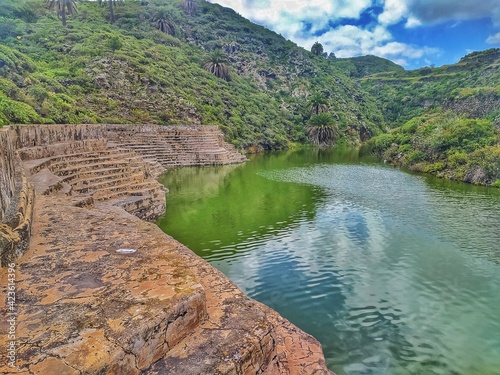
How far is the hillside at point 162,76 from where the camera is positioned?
102 feet

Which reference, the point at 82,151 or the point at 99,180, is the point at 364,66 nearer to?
the point at 82,151

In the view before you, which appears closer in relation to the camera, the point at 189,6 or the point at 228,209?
the point at 228,209

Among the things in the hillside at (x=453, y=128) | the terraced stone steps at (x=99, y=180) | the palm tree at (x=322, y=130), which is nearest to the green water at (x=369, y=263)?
the terraced stone steps at (x=99, y=180)

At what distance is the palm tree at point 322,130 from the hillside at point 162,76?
3.18 metres

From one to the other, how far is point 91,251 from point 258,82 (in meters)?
76.5

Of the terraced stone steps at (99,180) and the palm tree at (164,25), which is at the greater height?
the palm tree at (164,25)

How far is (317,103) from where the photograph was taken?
229 feet

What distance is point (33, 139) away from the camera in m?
17.0

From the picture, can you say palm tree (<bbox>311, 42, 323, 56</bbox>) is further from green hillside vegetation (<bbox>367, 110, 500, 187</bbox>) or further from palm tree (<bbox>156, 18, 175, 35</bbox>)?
green hillside vegetation (<bbox>367, 110, 500, 187</bbox>)

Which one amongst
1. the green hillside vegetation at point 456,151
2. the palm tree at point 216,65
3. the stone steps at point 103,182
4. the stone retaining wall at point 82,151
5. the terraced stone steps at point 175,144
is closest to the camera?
the stone retaining wall at point 82,151

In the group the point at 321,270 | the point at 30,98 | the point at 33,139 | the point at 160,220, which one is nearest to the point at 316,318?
the point at 321,270

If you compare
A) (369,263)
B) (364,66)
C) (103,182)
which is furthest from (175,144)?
(364,66)

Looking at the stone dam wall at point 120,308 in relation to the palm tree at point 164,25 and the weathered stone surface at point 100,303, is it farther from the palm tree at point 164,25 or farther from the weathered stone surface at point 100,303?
the palm tree at point 164,25

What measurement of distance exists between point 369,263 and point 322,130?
5536cm
